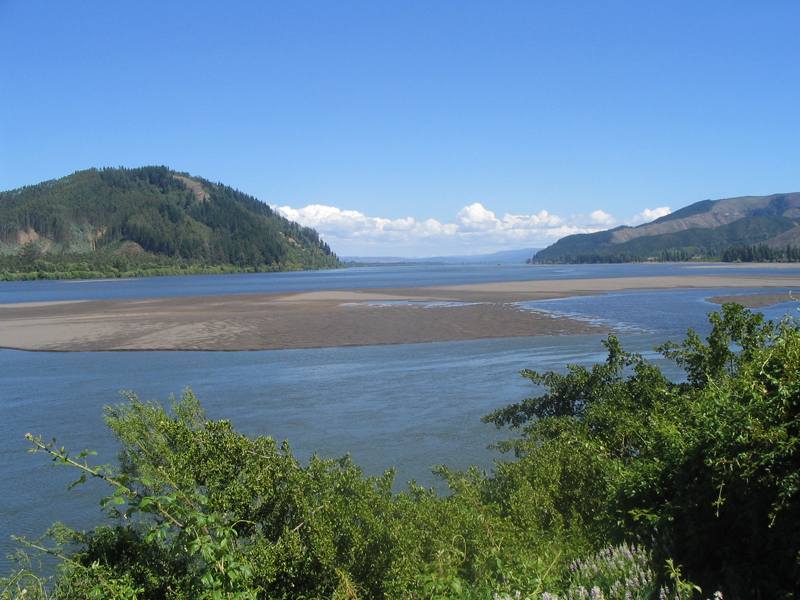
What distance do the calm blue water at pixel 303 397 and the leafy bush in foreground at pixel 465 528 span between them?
6113 mm

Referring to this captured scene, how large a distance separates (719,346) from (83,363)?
2577cm

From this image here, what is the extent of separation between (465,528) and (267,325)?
3385 centimetres

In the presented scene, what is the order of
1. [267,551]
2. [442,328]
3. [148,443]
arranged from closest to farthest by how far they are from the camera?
1. [267,551]
2. [148,443]
3. [442,328]

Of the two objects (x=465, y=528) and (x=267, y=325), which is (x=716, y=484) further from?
(x=267, y=325)

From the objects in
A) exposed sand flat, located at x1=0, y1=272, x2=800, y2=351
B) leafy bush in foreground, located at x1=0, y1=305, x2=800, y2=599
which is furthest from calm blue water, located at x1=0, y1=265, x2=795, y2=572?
leafy bush in foreground, located at x1=0, y1=305, x2=800, y2=599

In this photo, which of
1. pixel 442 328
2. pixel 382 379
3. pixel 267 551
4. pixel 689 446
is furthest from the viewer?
pixel 442 328

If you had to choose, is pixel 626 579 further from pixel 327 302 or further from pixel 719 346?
pixel 327 302

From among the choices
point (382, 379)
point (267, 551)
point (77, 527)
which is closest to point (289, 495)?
A: point (267, 551)

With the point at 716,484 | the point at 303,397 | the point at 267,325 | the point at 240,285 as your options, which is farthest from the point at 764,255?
the point at 716,484

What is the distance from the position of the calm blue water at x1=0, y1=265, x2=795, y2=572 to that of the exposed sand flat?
2446 millimetres

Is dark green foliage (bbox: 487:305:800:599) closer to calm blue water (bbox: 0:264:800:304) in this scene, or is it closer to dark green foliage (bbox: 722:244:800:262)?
calm blue water (bbox: 0:264:800:304)

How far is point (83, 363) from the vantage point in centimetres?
2667

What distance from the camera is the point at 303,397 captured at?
63.4ft

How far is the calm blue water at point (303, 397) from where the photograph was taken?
12852mm
